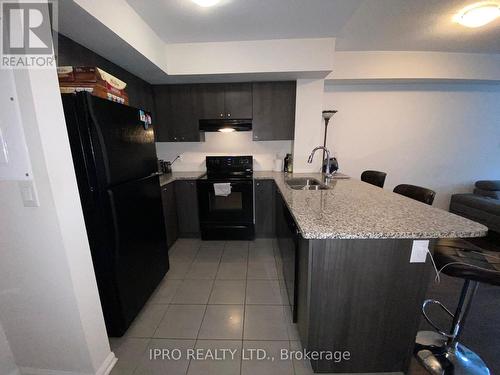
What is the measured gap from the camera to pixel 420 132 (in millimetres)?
3273

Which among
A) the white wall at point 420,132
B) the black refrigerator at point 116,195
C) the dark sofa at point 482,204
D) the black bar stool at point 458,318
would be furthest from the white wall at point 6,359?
the dark sofa at point 482,204

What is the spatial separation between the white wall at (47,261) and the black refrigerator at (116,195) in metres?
0.13

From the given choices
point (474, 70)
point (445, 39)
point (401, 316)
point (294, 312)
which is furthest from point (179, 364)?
point (474, 70)

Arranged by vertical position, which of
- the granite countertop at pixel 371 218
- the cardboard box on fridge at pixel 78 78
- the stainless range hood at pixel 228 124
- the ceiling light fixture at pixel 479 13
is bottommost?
the granite countertop at pixel 371 218

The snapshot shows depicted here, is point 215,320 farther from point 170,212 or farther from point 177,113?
Result: point 177,113

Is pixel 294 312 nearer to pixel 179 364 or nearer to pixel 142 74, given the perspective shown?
pixel 179 364

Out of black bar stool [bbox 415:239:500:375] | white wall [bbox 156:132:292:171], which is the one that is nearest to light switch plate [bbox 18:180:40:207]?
black bar stool [bbox 415:239:500:375]

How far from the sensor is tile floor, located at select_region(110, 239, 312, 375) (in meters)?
1.31

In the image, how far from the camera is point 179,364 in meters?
1.32

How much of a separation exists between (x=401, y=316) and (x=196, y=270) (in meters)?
1.86

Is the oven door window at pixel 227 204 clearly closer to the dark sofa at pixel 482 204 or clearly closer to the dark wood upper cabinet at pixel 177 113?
the dark wood upper cabinet at pixel 177 113

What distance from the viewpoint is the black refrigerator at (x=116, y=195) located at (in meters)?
1.18

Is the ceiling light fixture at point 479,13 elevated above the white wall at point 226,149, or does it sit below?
above

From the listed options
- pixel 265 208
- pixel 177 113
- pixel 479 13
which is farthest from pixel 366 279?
pixel 177 113
